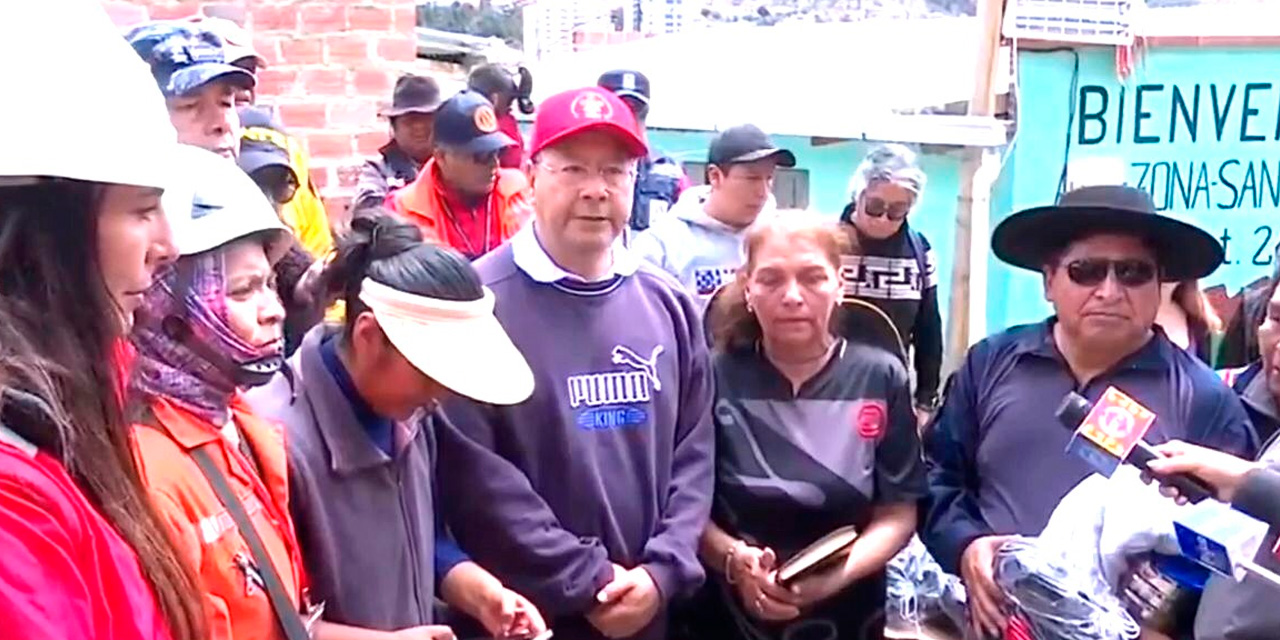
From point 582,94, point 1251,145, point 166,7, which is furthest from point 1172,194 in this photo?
point 166,7

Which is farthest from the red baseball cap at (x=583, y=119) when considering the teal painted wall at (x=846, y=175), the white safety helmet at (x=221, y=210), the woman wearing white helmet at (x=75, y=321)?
the teal painted wall at (x=846, y=175)

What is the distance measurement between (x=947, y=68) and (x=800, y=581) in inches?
239

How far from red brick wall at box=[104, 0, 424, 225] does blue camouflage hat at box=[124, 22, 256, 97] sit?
109cm

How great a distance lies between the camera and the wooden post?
220 inches

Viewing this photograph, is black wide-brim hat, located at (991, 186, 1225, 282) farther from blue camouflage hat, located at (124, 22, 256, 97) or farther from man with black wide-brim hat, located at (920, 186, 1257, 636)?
blue camouflage hat, located at (124, 22, 256, 97)

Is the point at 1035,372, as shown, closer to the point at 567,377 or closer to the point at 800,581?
the point at 800,581

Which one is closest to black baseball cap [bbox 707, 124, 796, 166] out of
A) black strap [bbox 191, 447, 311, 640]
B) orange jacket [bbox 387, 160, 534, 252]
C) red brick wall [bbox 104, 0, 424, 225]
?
orange jacket [bbox 387, 160, 534, 252]

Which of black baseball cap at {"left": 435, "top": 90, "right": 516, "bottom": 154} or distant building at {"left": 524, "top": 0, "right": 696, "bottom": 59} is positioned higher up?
distant building at {"left": 524, "top": 0, "right": 696, "bottom": 59}

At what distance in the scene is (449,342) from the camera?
7.64ft

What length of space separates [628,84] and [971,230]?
1478 mm

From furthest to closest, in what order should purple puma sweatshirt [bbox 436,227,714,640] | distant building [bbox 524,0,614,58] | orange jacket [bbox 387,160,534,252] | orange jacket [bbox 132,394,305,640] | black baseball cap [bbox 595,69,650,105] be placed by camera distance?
distant building [bbox 524,0,614,58]
black baseball cap [bbox 595,69,650,105]
orange jacket [bbox 387,160,534,252]
purple puma sweatshirt [bbox 436,227,714,640]
orange jacket [bbox 132,394,305,640]

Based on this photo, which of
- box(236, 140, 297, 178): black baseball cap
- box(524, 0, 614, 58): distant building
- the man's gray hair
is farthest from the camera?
box(524, 0, 614, 58): distant building

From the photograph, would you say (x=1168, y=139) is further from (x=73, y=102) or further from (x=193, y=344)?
(x=73, y=102)

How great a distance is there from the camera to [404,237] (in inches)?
96.8
